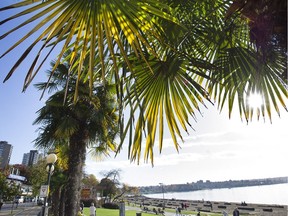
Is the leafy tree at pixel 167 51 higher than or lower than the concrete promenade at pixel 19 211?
higher

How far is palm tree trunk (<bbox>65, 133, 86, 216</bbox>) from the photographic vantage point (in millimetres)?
9391

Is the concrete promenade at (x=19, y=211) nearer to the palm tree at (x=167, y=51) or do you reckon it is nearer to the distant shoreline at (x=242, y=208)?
the palm tree at (x=167, y=51)

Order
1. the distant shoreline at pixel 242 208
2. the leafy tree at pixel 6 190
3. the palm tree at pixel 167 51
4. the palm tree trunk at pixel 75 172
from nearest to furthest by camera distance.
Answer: the palm tree at pixel 167 51, the palm tree trunk at pixel 75 172, the leafy tree at pixel 6 190, the distant shoreline at pixel 242 208

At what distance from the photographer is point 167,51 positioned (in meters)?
3.41

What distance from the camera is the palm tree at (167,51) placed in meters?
1.93

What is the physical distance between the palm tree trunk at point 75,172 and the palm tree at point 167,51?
7.26 metres

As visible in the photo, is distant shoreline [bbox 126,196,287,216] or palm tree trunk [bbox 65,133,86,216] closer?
palm tree trunk [bbox 65,133,86,216]

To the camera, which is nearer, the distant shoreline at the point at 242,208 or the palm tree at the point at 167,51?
the palm tree at the point at 167,51

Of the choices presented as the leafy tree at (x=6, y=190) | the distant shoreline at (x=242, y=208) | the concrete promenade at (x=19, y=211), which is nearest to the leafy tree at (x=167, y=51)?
the concrete promenade at (x=19, y=211)

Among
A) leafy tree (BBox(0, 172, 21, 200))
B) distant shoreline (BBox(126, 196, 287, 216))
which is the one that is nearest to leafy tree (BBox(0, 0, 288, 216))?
distant shoreline (BBox(126, 196, 287, 216))

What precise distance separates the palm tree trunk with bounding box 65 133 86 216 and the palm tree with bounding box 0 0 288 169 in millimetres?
7255

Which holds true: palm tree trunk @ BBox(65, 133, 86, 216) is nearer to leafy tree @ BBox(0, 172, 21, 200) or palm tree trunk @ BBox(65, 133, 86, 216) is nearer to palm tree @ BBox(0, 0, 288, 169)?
palm tree @ BBox(0, 0, 288, 169)

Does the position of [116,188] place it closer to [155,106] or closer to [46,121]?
[46,121]

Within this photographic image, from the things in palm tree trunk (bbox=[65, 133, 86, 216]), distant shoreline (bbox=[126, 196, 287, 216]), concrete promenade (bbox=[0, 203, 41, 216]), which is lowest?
distant shoreline (bbox=[126, 196, 287, 216])
